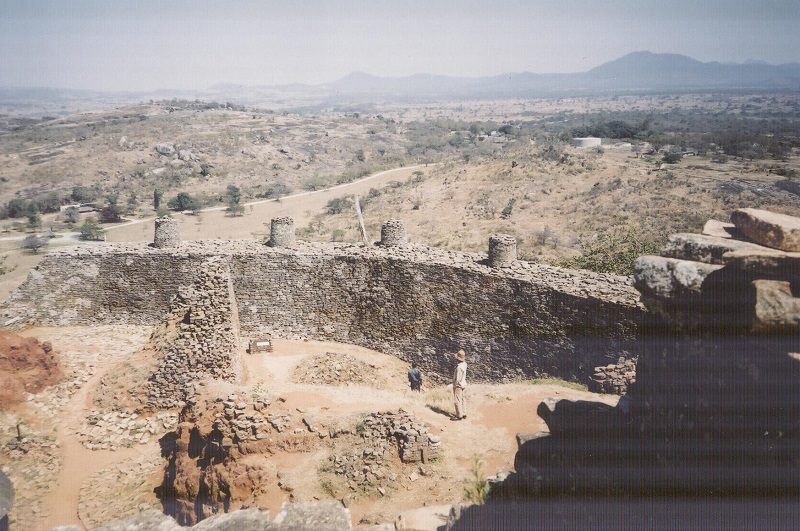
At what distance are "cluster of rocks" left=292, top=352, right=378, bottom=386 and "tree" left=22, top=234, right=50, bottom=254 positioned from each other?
25.9 m

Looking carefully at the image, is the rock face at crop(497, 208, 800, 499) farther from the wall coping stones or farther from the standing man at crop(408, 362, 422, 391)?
the standing man at crop(408, 362, 422, 391)

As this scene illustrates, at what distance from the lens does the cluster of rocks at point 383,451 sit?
27.0 feet

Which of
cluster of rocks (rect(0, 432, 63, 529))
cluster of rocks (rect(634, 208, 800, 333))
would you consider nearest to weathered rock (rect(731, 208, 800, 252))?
cluster of rocks (rect(634, 208, 800, 333))

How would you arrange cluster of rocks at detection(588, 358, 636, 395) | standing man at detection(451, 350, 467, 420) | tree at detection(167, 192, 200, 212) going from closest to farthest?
1. standing man at detection(451, 350, 467, 420)
2. cluster of rocks at detection(588, 358, 636, 395)
3. tree at detection(167, 192, 200, 212)

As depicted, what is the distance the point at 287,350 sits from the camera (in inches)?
603

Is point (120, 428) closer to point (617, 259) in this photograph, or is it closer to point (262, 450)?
point (262, 450)

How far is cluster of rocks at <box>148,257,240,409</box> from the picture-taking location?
12.2m

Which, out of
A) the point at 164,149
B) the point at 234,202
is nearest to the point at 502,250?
the point at 234,202

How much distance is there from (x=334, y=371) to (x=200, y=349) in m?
3.60

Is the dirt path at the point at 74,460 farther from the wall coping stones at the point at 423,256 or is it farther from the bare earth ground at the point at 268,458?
the wall coping stones at the point at 423,256

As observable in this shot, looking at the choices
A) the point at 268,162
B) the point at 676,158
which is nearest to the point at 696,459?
the point at 676,158

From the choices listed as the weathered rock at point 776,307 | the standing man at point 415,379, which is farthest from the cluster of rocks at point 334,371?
the weathered rock at point 776,307

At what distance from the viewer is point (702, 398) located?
4.78 metres

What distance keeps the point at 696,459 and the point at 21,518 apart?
11.3m
